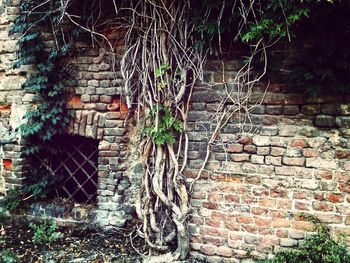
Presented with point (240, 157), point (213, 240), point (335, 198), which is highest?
point (240, 157)

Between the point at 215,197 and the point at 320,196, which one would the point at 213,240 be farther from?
the point at 320,196

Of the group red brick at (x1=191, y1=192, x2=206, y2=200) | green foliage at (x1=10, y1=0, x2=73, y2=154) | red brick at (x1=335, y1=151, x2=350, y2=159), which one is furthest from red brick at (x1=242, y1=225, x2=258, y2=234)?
green foliage at (x1=10, y1=0, x2=73, y2=154)

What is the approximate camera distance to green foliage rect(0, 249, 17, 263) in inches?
112

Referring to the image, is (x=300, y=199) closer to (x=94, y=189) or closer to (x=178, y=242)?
(x=178, y=242)

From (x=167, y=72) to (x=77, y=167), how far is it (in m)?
1.61

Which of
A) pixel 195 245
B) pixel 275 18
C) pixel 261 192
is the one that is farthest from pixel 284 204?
pixel 275 18

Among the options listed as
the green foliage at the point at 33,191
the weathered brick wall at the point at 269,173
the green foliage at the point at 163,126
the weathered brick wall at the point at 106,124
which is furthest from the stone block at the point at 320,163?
the green foliage at the point at 33,191

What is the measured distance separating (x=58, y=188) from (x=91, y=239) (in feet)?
2.74

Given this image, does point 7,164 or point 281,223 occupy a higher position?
point 7,164

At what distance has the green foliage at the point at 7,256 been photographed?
2.84 meters

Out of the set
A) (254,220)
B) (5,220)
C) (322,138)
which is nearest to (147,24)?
(322,138)

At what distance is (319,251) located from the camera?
2.49 metres

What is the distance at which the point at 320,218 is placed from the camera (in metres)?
2.60

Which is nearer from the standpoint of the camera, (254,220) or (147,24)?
(254,220)
